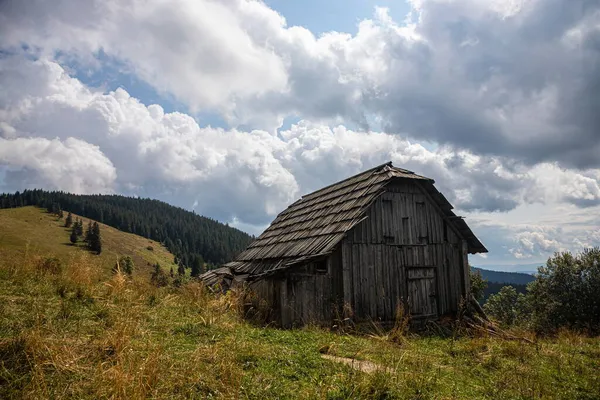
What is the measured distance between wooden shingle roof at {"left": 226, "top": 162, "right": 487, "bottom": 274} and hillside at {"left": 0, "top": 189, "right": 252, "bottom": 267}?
107394mm

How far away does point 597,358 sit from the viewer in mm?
9352

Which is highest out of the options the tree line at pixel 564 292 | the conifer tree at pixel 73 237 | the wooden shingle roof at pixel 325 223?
the conifer tree at pixel 73 237

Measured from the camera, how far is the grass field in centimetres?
436

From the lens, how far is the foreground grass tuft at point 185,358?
4363 millimetres

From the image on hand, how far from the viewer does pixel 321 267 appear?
13336 mm

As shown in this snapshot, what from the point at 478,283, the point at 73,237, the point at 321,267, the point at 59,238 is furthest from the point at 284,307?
the point at 59,238

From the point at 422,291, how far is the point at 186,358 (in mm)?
11237

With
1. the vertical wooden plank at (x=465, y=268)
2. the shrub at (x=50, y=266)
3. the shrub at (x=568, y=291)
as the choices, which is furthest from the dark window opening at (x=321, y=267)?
the shrub at (x=568, y=291)

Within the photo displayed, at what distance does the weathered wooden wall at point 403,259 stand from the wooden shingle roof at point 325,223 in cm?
48

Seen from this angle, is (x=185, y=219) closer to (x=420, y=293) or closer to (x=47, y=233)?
(x=47, y=233)

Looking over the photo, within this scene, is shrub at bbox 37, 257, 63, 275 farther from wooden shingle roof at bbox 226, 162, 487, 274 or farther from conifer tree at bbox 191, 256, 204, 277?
conifer tree at bbox 191, 256, 204, 277

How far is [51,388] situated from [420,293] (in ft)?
41.7

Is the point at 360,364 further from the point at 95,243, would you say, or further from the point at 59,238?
the point at 59,238

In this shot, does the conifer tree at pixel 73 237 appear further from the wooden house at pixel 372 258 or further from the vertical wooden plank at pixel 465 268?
the vertical wooden plank at pixel 465 268
